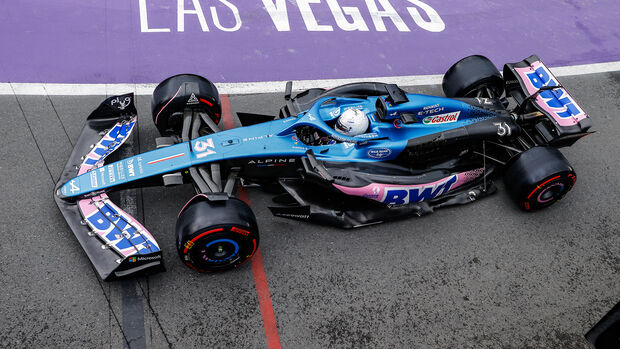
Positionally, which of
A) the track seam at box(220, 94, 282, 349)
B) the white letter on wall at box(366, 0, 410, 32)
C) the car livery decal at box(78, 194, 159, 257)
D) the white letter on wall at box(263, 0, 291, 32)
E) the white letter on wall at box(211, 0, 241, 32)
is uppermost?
the white letter on wall at box(366, 0, 410, 32)

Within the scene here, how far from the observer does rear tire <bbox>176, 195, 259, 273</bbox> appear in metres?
5.02

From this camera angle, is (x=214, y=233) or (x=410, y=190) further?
(x=410, y=190)

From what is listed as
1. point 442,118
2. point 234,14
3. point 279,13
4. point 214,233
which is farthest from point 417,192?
point 234,14

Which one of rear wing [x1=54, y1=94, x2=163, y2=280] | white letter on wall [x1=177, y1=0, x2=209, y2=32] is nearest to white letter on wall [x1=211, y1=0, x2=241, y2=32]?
white letter on wall [x1=177, y1=0, x2=209, y2=32]

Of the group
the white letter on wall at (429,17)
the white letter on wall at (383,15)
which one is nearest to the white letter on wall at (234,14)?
the white letter on wall at (383,15)

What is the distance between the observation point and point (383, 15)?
9.41 metres

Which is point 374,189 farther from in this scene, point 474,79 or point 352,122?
point 474,79

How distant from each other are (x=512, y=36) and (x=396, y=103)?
457 centimetres

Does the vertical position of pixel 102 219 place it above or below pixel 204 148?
below

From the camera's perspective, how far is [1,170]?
6430mm

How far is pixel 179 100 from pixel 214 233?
6.83ft

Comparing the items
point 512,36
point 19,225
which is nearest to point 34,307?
point 19,225

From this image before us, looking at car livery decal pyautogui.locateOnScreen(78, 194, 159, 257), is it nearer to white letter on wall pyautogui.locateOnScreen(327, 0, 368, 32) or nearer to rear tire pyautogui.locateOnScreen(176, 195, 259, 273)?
rear tire pyautogui.locateOnScreen(176, 195, 259, 273)

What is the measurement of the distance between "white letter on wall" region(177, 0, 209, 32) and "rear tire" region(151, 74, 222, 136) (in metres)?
2.49
